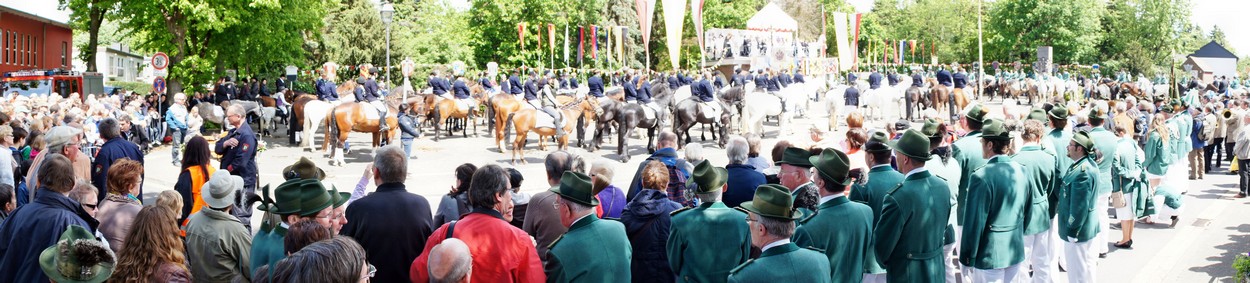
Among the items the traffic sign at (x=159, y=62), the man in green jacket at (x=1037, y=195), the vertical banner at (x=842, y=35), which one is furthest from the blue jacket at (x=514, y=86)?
the man in green jacket at (x=1037, y=195)

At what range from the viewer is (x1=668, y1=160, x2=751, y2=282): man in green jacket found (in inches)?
215

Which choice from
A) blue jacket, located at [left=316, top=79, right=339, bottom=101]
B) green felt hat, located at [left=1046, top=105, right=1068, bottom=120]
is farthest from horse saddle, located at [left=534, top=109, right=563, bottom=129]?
green felt hat, located at [left=1046, top=105, right=1068, bottom=120]

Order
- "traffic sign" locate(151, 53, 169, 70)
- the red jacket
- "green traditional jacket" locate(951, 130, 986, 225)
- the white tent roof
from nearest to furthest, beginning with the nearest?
the red jacket
"green traditional jacket" locate(951, 130, 986, 225)
"traffic sign" locate(151, 53, 169, 70)
the white tent roof

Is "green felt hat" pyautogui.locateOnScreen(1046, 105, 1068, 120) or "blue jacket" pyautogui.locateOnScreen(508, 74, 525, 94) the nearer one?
"green felt hat" pyautogui.locateOnScreen(1046, 105, 1068, 120)

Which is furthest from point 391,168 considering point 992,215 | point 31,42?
point 31,42

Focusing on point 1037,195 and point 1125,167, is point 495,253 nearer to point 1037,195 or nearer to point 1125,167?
point 1037,195

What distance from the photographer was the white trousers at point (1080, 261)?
8.28 meters

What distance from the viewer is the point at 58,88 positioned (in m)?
31.9

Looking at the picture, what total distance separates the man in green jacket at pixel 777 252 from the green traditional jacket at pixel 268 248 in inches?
89.8

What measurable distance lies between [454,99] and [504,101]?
312 centimetres

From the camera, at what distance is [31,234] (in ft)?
18.2

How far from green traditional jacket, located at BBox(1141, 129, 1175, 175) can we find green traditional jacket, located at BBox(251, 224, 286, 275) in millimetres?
11898

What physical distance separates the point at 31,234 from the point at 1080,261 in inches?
298

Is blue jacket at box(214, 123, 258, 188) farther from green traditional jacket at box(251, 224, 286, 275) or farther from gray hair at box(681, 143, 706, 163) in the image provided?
green traditional jacket at box(251, 224, 286, 275)
